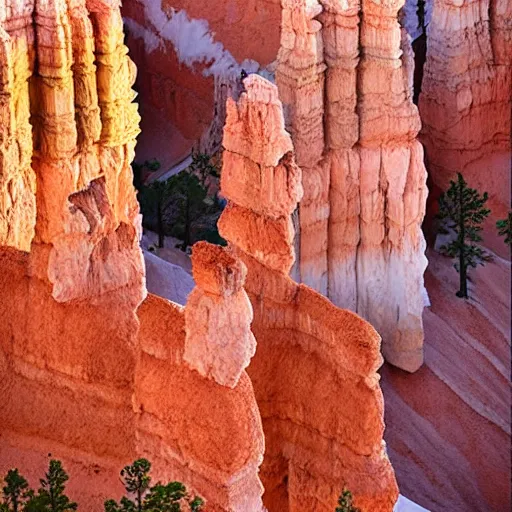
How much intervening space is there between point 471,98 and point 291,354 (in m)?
14.0

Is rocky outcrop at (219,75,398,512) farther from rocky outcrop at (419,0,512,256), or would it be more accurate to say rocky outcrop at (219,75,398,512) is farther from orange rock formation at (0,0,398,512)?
rocky outcrop at (419,0,512,256)

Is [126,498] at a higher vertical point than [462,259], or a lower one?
higher

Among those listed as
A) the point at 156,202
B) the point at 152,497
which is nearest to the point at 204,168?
the point at 156,202

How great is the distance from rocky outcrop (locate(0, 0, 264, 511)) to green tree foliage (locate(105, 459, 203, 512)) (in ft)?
1.37

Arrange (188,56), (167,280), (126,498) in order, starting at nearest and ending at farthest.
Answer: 1. (126,498)
2. (167,280)
3. (188,56)

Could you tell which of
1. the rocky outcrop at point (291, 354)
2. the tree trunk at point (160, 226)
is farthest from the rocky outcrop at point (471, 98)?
the rocky outcrop at point (291, 354)

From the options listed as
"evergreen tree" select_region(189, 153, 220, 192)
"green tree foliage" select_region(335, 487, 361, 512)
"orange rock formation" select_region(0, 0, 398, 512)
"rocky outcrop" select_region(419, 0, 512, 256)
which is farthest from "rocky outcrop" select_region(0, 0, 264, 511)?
"rocky outcrop" select_region(419, 0, 512, 256)

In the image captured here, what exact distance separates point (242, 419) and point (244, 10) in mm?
20019

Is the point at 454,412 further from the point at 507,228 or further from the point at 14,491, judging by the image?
the point at 14,491

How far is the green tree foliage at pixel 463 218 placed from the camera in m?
30.1

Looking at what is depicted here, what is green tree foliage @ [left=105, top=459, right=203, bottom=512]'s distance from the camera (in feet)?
54.5

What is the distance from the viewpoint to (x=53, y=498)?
1731 centimetres

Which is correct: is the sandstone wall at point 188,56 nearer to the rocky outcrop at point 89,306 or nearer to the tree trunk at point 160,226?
the tree trunk at point 160,226

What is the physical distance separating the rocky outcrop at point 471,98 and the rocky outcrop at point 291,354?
11.9 meters
